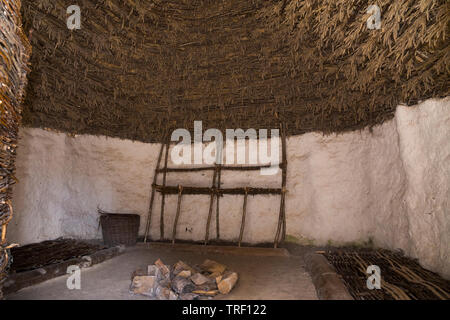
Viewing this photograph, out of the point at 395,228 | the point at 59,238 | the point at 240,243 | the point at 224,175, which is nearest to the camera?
the point at 395,228

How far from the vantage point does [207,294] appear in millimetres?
1807

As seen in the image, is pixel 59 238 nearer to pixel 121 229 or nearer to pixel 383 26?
pixel 121 229

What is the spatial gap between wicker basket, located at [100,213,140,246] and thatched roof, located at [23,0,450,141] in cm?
130

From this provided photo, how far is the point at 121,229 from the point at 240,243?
1621 mm

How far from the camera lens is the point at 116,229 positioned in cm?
323

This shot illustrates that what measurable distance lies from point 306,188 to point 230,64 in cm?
194

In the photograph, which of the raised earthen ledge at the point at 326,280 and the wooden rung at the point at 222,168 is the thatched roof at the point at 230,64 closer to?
the wooden rung at the point at 222,168

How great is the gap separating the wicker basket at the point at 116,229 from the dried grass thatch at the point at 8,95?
6.94 feet

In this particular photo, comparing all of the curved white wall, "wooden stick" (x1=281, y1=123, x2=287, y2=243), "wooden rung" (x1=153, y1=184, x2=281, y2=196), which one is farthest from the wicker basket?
"wooden stick" (x1=281, y1=123, x2=287, y2=243)

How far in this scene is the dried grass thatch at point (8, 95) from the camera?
1.06 m

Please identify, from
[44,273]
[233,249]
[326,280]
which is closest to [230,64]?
[233,249]

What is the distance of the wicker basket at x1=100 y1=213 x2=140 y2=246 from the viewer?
3.20 metres

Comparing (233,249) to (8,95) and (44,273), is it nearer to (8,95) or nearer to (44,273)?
(44,273)
